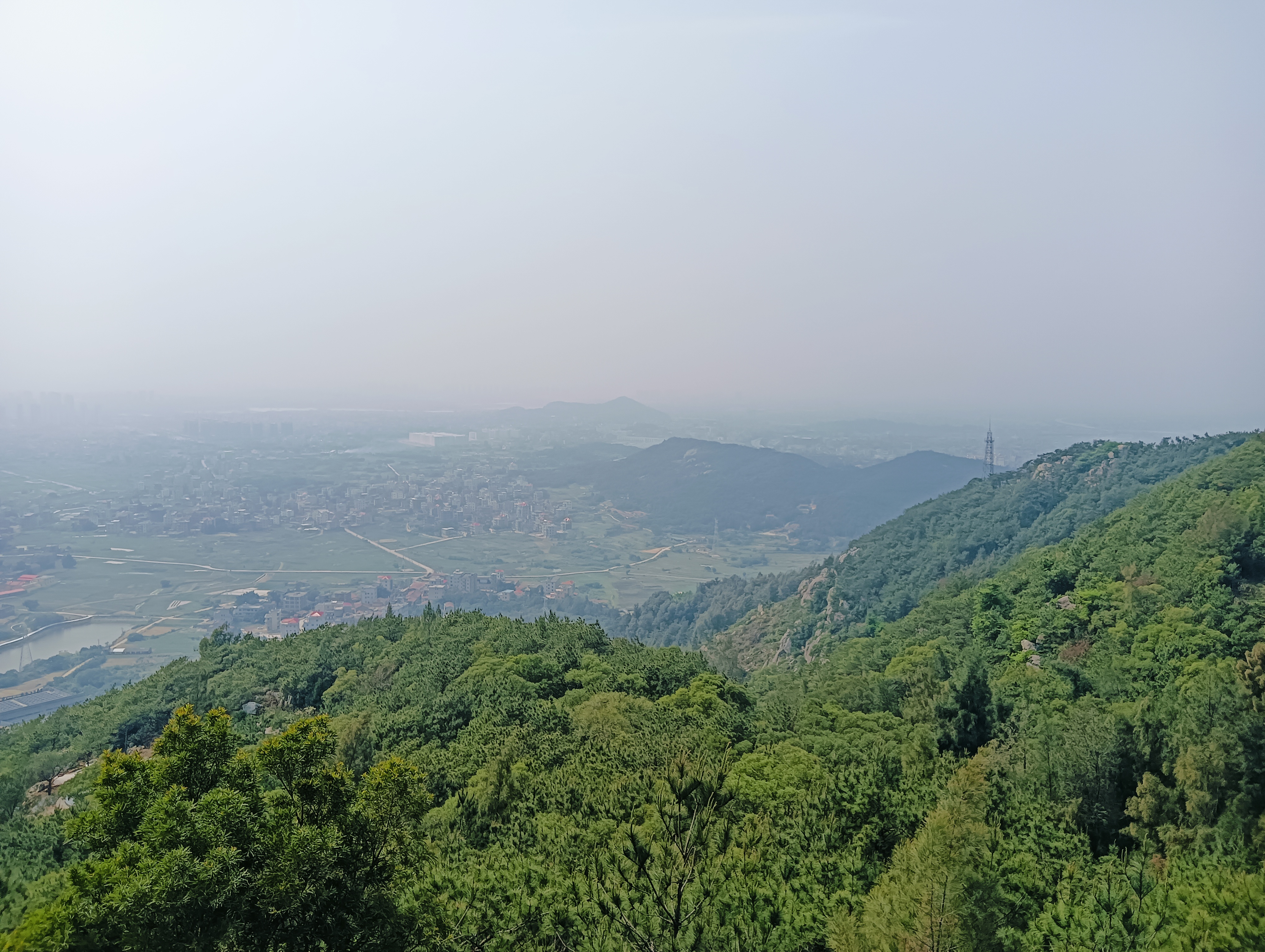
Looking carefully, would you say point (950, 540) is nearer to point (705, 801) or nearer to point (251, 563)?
point (705, 801)

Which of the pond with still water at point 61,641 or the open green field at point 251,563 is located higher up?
the open green field at point 251,563

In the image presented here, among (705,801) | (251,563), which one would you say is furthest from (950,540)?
(251,563)

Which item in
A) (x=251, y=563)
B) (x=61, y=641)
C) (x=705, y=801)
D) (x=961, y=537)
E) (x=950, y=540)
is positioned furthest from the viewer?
(x=251, y=563)

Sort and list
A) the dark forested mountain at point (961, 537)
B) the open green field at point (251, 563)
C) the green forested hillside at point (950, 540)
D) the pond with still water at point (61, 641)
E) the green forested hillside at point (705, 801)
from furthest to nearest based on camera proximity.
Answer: the open green field at point (251, 563)
the pond with still water at point (61, 641)
the green forested hillside at point (950, 540)
the dark forested mountain at point (961, 537)
the green forested hillside at point (705, 801)

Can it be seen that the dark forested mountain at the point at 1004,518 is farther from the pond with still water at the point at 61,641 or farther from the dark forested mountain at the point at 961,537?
the pond with still water at the point at 61,641

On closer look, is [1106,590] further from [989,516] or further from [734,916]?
[989,516]

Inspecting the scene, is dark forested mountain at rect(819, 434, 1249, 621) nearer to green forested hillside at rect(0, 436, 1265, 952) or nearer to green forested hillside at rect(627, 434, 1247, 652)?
green forested hillside at rect(627, 434, 1247, 652)

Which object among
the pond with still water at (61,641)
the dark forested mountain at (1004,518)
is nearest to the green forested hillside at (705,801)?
the dark forested mountain at (1004,518)

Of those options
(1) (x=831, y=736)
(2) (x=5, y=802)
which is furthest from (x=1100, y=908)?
(2) (x=5, y=802)
